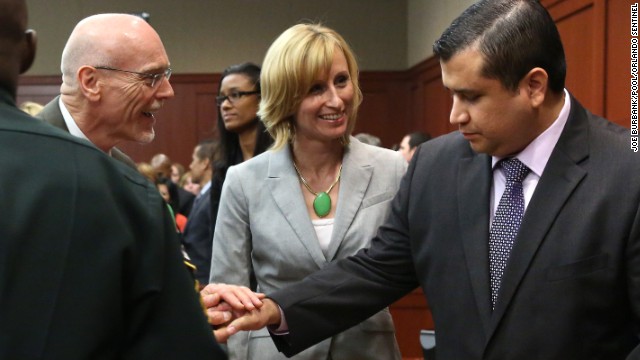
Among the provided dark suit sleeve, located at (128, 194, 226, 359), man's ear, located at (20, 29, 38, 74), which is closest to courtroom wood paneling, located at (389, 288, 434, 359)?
dark suit sleeve, located at (128, 194, 226, 359)

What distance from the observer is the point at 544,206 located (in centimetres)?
205

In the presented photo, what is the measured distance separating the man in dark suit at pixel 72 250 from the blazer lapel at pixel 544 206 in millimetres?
975

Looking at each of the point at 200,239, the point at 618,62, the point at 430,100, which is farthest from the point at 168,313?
the point at 430,100

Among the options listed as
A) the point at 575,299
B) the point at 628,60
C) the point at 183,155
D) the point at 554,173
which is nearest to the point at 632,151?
the point at 554,173

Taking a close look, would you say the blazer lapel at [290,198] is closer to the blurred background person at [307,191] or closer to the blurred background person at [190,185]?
the blurred background person at [307,191]

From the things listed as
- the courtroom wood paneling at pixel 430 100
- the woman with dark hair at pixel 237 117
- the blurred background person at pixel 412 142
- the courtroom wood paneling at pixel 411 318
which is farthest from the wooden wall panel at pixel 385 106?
the woman with dark hair at pixel 237 117

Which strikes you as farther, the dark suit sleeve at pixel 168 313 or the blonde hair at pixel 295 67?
the blonde hair at pixel 295 67

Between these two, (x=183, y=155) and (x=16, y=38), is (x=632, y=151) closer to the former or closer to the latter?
(x=16, y=38)

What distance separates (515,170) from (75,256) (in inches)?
49.4

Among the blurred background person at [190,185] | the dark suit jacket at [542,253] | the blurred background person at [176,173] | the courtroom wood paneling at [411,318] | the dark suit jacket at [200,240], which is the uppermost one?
the dark suit jacket at [542,253]

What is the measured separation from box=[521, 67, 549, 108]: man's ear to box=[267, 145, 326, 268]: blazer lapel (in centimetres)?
81

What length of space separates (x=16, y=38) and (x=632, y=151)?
55.4 inches

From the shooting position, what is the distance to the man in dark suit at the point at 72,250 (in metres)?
1.18

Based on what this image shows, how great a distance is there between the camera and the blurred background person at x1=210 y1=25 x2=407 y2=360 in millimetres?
2586
